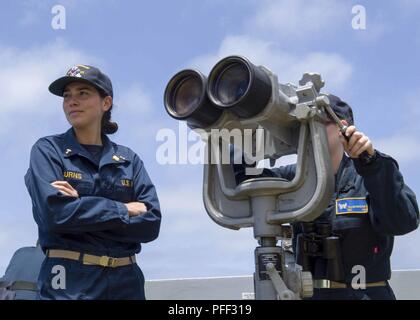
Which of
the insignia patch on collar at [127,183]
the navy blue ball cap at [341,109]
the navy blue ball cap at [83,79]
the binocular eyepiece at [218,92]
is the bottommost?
the insignia patch on collar at [127,183]

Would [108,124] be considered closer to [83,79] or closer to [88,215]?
[83,79]

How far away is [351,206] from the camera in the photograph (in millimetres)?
2559

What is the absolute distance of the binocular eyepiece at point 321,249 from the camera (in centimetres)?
246

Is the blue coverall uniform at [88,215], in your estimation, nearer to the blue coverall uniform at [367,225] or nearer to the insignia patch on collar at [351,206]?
the blue coverall uniform at [367,225]

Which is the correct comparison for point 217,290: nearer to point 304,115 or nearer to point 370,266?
point 370,266

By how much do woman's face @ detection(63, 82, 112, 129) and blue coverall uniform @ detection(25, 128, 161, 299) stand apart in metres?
0.09

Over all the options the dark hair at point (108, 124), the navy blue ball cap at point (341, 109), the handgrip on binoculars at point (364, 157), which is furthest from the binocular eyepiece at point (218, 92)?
the dark hair at point (108, 124)

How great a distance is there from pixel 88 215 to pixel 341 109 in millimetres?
1236

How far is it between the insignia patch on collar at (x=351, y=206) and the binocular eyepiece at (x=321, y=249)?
10cm

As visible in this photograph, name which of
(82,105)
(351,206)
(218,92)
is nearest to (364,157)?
(351,206)

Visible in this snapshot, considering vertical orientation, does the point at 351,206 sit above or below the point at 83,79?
below

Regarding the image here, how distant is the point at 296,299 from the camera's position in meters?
1.96
